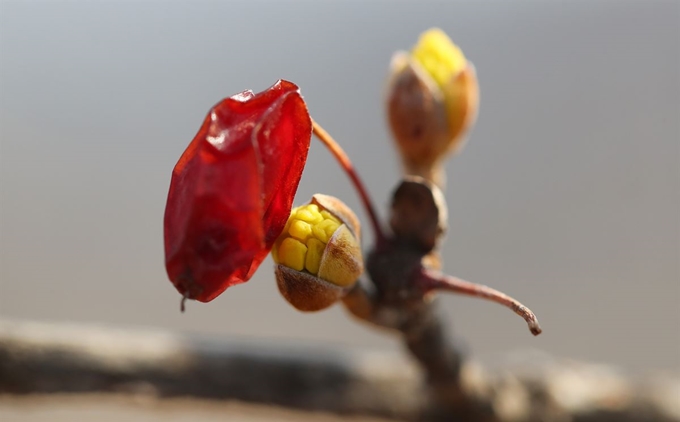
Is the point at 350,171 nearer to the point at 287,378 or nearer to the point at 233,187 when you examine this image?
the point at 233,187

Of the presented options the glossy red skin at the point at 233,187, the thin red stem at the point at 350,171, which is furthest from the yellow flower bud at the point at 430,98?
the glossy red skin at the point at 233,187

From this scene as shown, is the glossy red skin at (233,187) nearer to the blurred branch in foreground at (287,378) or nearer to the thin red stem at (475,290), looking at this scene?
the thin red stem at (475,290)

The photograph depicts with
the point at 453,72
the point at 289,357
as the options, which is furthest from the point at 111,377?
the point at 453,72

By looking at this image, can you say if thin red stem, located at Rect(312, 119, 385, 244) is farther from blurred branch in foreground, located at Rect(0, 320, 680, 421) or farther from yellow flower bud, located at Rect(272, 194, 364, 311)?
blurred branch in foreground, located at Rect(0, 320, 680, 421)

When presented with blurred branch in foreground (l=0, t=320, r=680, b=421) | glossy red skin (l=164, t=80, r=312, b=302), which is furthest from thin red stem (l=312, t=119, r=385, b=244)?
blurred branch in foreground (l=0, t=320, r=680, b=421)

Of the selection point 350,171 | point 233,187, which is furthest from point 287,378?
point 233,187
